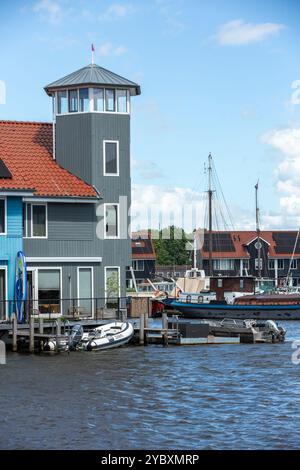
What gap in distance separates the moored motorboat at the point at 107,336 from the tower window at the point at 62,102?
12455mm

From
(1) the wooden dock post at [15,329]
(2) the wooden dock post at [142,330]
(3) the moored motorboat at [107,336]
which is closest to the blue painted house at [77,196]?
(3) the moored motorboat at [107,336]

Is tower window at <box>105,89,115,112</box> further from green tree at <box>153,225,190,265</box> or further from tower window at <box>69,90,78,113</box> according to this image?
green tree at <box>153,225,190,265</box>

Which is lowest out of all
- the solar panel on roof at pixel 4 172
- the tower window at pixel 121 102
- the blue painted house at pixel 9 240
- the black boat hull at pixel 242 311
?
the black boat hull at pixel 242 311

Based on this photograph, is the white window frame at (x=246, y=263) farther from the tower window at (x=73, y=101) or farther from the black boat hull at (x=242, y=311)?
the tower window at (x=73, y=101)

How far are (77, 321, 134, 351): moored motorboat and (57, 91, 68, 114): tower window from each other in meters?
12.5

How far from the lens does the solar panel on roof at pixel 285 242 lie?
486ft

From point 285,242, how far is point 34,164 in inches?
4030

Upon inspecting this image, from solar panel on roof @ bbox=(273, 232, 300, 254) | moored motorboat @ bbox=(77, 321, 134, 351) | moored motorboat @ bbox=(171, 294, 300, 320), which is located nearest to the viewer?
moored motorboat @ bbox=(77, 321, 134, 351)

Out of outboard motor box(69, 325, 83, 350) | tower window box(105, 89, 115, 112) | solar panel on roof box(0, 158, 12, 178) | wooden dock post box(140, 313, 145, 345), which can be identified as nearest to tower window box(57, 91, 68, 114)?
tower window box(105, 89, 115, 112)

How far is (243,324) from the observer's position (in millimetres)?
53500

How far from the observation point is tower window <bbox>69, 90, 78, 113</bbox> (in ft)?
168

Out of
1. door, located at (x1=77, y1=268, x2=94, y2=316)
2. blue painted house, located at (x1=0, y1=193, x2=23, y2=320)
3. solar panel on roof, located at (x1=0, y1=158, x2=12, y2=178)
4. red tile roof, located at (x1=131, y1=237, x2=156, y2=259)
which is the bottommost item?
door, located at (x1=77, y1=268, x2=94, y2=316)

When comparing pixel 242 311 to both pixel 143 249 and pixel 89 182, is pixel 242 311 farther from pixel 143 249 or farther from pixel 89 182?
pixel 143 249
